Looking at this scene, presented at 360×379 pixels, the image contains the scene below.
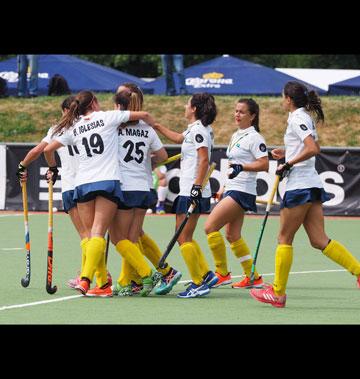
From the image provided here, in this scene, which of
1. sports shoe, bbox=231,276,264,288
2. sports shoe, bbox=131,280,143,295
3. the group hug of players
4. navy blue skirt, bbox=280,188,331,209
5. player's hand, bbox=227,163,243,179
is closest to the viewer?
navy blue skirt, bbox=280,188,331,209

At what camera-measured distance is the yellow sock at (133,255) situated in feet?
36.4

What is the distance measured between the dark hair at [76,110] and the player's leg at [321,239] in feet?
7.30

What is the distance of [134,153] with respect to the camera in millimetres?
11109

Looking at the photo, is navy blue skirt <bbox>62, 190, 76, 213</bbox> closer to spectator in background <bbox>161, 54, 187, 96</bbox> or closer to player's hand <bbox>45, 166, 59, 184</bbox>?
player's hand <bbox>45, 166, 59, 184</bbox>

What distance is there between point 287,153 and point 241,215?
166cm

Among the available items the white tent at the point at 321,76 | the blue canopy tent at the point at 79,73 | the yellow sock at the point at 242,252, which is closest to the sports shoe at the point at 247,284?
the yellow sock at the point at 242,252

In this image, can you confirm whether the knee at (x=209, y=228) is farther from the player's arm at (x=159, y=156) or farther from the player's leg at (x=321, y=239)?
the player's leg at (x=321, y=239)

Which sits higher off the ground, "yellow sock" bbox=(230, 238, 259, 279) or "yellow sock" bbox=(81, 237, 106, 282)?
"yellow sock" bbox=(81, 237, 106, 282)

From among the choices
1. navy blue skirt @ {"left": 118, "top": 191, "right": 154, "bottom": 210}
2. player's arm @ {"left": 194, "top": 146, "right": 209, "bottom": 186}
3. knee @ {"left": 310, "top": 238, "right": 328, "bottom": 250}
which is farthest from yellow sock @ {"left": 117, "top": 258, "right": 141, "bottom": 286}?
knee @ {"left": 310, "top": 238, "right": 328, "bottom": 250}

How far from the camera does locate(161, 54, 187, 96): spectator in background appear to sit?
→ 28578 mm

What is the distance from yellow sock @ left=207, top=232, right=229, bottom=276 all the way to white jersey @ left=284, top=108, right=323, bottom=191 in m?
1.60

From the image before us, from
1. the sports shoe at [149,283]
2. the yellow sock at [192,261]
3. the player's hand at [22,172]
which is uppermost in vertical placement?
the player's hand at [22,172]

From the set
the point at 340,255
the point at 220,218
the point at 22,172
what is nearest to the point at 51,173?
the point at 22,172
